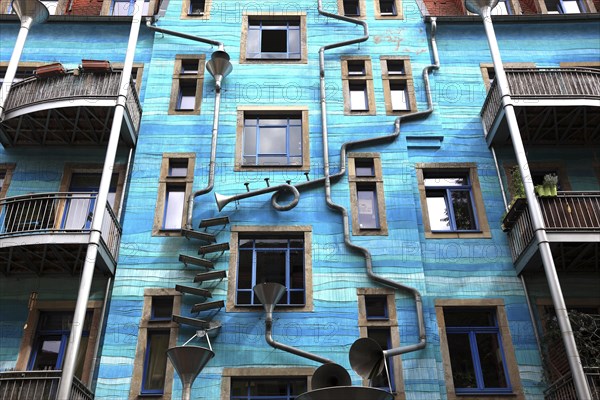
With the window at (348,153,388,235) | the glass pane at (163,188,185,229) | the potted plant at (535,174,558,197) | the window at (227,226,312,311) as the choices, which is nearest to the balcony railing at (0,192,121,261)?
the glass pane at (163,188,185,229)

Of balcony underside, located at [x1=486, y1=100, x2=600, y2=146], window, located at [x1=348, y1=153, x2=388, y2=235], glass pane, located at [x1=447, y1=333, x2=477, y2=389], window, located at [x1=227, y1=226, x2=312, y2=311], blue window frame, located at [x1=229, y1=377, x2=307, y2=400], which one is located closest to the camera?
blue window frame, located at [x1=229, y1=377, x2=307, y2=400]

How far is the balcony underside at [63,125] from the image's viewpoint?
17.2 m

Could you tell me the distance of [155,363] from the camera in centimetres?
1530

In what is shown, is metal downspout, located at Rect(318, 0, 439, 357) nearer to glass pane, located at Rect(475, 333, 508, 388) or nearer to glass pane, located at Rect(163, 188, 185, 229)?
glass pane, located at Rect(475, 333, 508, 388)

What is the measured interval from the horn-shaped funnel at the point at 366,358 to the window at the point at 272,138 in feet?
20.7

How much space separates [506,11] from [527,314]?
11.6 meters

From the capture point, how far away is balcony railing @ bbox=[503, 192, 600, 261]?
1557 cm

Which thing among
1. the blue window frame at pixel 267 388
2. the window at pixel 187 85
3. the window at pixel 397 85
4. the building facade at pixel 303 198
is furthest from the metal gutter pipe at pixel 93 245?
the window at pixel 397 85

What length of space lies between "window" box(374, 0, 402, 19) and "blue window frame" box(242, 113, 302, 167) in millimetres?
5078

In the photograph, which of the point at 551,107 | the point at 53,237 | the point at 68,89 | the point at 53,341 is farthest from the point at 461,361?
the point at 68,89

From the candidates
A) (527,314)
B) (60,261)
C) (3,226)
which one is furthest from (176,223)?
(527,314)

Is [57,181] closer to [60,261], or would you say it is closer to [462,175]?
[60,261]

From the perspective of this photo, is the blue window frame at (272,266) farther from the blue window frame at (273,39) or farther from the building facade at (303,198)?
the blue window frame at (273,39)

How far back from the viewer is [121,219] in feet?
56.3
